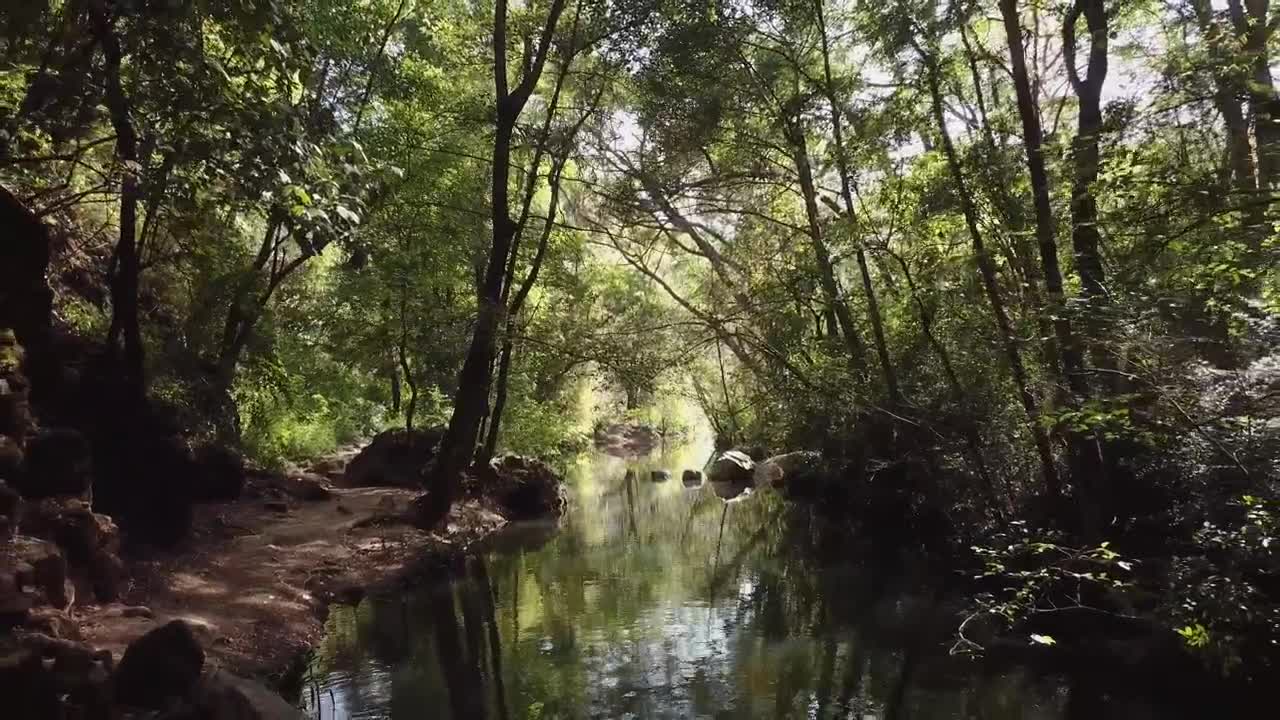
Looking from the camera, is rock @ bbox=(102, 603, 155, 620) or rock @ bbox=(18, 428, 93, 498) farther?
rock @ bbox=(102, 603, 155, 620)

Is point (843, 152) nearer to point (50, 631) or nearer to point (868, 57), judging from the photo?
point (868, 57)

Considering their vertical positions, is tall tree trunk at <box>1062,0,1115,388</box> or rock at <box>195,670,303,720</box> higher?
tall tree trunk at <box>1062,0,1115,388</box>

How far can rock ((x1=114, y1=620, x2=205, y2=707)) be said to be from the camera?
17.4 feet

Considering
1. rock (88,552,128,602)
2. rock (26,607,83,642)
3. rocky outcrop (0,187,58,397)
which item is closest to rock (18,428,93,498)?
rock (88,552,128,602)

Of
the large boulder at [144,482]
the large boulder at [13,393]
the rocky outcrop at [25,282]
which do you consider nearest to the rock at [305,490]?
the large boulder at [144,482]

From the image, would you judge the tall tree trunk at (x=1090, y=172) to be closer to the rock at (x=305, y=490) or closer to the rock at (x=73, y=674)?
the rock at (x=73, y=674)

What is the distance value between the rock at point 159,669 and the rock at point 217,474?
24.0ft

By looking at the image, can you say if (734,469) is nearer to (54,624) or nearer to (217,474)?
(217,474)

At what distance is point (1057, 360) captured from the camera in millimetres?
8320

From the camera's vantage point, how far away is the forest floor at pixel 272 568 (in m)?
7.13

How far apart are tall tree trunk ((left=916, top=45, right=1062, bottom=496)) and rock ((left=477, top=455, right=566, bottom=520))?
10678mm

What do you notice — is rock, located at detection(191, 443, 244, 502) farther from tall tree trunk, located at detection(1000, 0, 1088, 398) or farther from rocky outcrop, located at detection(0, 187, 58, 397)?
tall tree trunk, located at detection(1000, 0, 1088, 398)

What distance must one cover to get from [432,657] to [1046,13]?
10658 millimetres

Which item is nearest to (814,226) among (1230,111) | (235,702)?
(1230,111)
